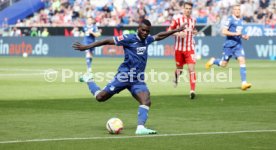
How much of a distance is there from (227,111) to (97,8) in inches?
1483

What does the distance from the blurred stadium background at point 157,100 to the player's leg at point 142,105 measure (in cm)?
27

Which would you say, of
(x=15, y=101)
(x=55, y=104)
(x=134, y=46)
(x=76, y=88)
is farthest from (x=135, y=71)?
(x=76, y=88)

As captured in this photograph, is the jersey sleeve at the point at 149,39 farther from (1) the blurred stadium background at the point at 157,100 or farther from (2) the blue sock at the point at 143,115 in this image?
(1) the blurred stadium background at the point at 157,100

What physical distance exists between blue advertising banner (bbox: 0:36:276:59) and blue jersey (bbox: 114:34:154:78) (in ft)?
95.4

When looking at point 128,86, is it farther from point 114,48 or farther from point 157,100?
point 114,48

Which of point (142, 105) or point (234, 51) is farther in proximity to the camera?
point (234, 51)

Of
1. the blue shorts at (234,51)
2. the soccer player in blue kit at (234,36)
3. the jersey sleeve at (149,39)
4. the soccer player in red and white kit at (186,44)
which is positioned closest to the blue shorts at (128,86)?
the jersey sleeve at (149,39)

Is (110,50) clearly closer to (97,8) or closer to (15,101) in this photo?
(97,8)

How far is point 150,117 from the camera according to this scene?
15.7 m

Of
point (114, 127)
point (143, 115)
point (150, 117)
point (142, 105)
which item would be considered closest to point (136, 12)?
point (150, 117)

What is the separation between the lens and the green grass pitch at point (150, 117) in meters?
11.8

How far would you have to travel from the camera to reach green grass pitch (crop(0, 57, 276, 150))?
38.6ft

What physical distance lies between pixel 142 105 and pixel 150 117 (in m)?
2.34

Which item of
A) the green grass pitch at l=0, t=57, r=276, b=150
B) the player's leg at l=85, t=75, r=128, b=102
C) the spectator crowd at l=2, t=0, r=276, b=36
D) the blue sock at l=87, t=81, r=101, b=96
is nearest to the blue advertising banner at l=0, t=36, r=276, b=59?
the spectator crowd at l=2, t=0, r=276, b=36
